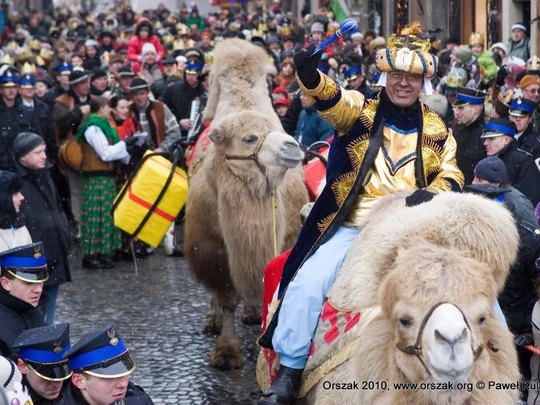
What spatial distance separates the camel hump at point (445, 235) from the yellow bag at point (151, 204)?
6371 mm

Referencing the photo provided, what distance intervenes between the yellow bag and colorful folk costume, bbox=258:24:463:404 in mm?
5377

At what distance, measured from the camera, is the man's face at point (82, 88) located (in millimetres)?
13742

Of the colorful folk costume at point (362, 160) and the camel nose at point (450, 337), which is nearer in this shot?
the camel nose at point (450, 337)

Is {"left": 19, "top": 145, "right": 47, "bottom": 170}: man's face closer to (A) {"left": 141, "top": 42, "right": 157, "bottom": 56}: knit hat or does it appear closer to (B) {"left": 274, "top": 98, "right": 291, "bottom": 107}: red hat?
(B) {"left": 274, "top": 98, "right": 291, "bottom": 107}: red hat

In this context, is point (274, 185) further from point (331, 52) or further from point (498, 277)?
point (331, 52)

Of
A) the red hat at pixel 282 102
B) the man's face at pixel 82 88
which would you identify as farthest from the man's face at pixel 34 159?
the red hat at pixel 282 102

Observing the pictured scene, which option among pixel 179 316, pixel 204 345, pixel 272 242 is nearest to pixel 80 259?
pixel 179 316

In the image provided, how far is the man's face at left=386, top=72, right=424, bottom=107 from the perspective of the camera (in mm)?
5289

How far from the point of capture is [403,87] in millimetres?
5301

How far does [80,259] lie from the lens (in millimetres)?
12844

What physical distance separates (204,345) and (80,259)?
4.23m

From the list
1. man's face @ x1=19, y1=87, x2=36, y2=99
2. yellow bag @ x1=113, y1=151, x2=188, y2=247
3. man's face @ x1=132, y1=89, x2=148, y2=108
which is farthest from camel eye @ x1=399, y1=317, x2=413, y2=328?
man's face @ x1=19, y1=87, x2=36, y2=99

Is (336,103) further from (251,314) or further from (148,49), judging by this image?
(148,49)

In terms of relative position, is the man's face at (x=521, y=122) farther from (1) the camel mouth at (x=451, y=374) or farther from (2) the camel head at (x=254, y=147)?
(1) the camel mouth at (x=451, y=374)
